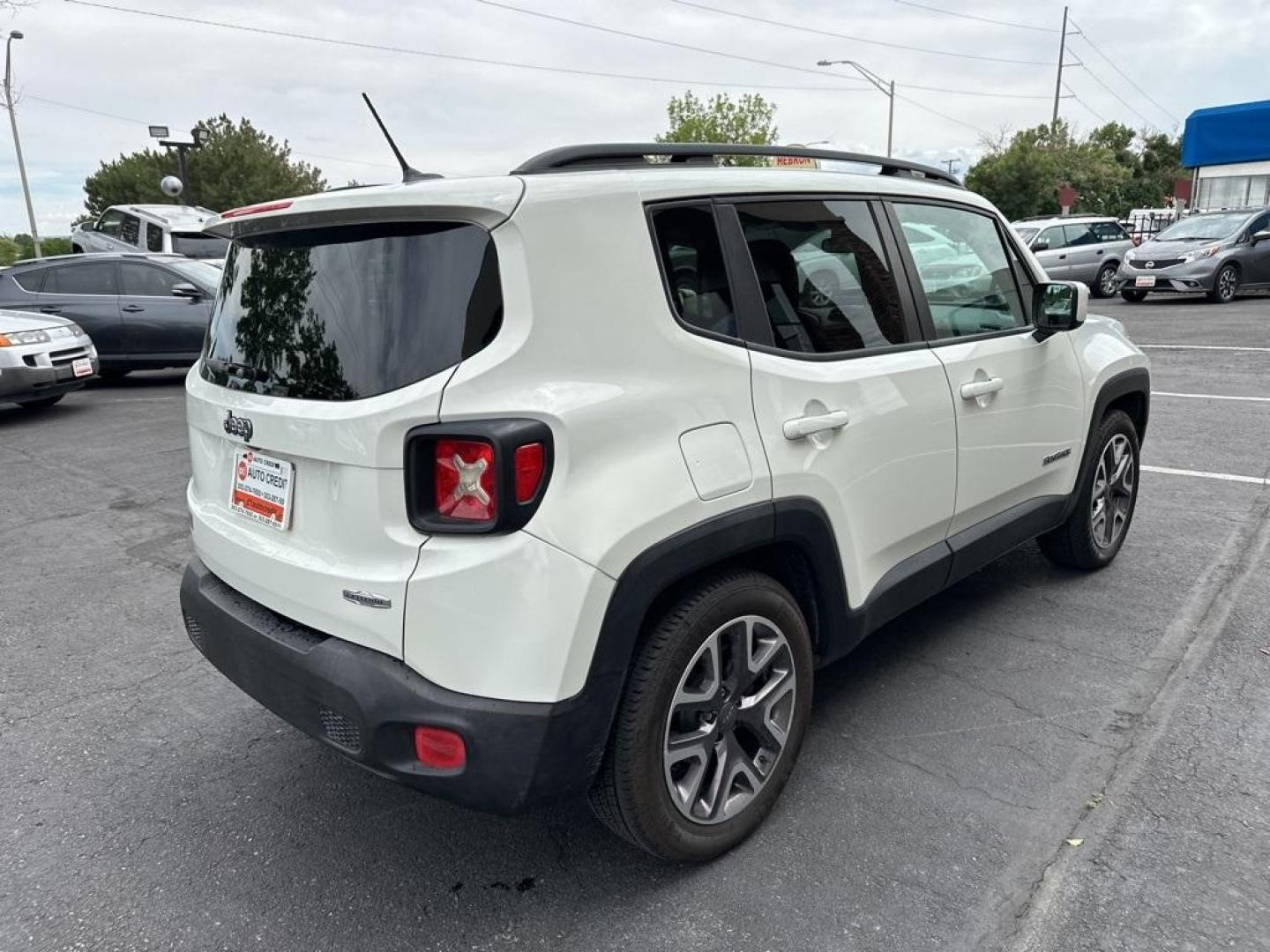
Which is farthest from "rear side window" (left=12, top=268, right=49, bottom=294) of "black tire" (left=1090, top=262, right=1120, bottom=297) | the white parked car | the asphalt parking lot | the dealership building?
the dealership building

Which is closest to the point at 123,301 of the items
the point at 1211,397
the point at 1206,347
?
the point at 1211,397

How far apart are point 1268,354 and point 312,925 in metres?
11.9

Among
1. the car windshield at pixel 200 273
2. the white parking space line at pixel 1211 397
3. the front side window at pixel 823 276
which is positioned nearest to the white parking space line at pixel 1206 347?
the white parking space line at pixel 1211 397

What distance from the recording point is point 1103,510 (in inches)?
170

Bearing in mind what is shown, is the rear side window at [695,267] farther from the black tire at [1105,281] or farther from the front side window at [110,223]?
the black tire at [1105,281]

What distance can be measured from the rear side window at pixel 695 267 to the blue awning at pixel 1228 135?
2974 centimetres

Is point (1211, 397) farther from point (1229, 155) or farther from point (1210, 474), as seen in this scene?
point (1229, 155)

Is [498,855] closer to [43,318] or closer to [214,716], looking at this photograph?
[214,716]

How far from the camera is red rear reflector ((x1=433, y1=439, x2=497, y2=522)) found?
1.96 m

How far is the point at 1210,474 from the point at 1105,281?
1496 cm

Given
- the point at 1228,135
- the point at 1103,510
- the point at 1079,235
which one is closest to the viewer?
the point at 1103,510

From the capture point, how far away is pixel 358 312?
219 centimetres

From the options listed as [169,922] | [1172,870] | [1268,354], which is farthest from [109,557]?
[1268,354]

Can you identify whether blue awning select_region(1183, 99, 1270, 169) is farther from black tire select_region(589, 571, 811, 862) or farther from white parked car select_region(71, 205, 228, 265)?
black tire select_region(589, 571, 811, 862)
